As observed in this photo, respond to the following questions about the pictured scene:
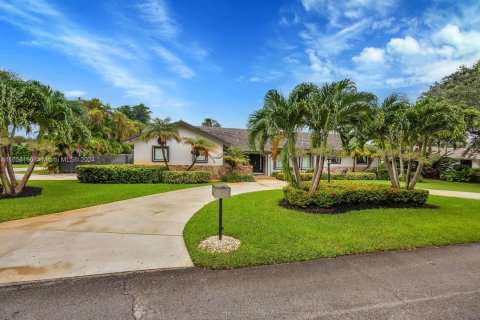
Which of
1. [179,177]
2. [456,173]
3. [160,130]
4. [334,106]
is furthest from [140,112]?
[334,106]

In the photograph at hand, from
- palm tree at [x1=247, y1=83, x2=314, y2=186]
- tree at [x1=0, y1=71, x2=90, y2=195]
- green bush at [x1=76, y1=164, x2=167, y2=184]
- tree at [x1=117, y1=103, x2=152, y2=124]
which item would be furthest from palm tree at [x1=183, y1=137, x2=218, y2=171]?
tree at [x1=117, y1=103, x2=152, y2=124]

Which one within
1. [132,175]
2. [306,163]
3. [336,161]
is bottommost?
[132,175]

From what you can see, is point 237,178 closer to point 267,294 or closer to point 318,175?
point 318,175

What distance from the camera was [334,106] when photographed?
9.08 metres

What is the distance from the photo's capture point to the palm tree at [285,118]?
932 cm

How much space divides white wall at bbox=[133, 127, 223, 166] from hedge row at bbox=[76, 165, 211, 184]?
7.74ft

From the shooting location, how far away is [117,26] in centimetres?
1255

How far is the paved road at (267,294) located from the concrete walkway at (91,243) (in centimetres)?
45

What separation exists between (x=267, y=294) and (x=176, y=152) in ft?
60.3

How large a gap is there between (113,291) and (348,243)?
16.1 ft

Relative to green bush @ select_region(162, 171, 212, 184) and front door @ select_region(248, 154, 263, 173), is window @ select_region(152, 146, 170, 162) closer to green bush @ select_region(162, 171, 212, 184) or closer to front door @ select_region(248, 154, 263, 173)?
green bush @ select_region(162, 171, 212, 184)

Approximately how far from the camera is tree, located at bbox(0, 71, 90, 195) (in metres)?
9.79

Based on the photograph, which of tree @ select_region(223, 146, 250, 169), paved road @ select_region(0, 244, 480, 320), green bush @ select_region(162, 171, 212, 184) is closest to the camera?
paved road @ select_region(0, 244, 480, 320)

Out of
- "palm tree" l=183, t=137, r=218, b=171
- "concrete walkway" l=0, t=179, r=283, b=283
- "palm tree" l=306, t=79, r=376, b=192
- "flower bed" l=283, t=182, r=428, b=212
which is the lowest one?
"concrete walkway" l=0, t=179, r=283, b=283
